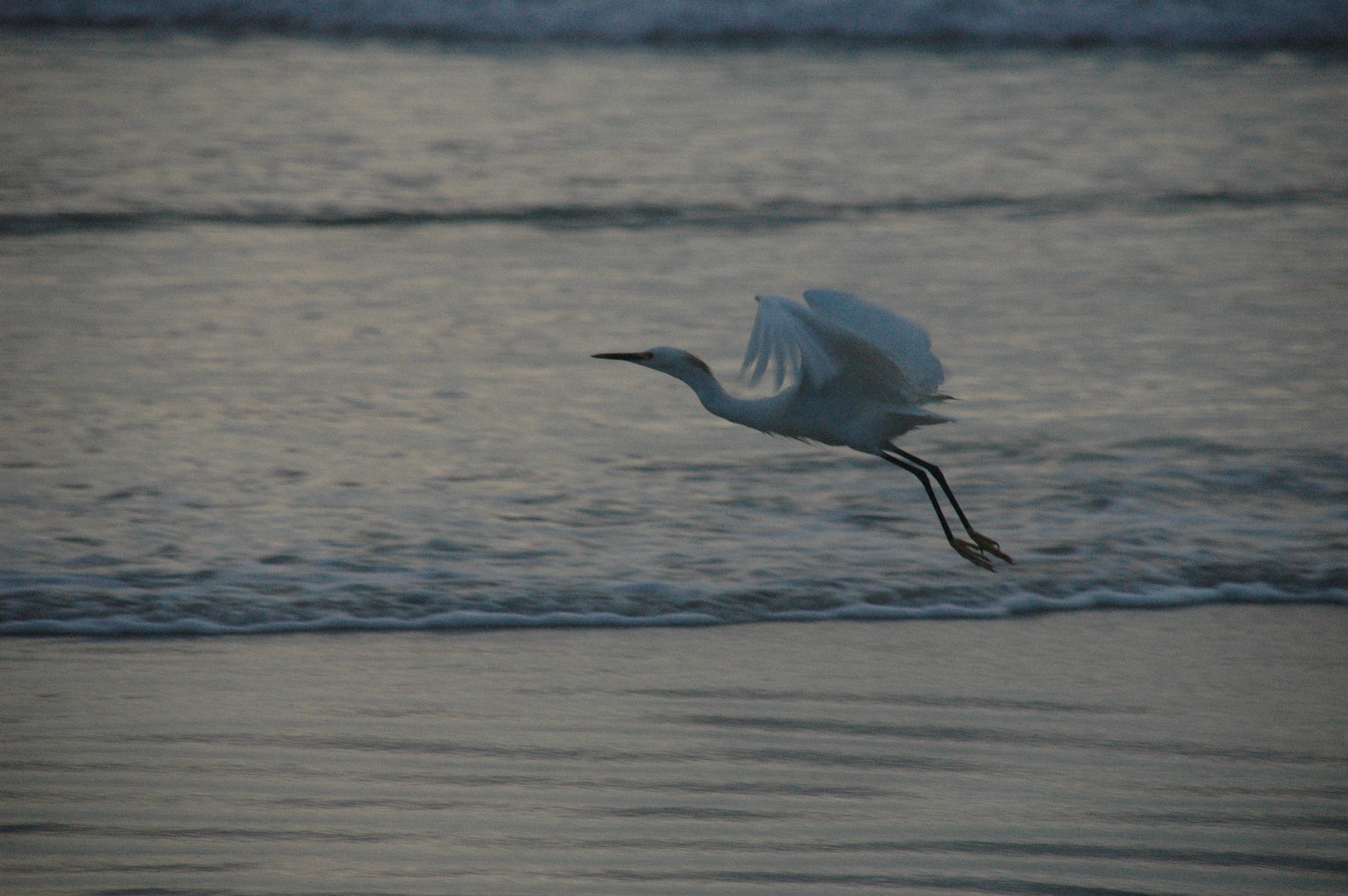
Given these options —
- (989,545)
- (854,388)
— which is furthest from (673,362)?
(989,545)

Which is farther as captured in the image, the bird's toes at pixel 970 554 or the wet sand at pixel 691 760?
the bird's toes at pixel 970 554

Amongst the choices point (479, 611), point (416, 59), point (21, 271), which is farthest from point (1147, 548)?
point (416, 59)

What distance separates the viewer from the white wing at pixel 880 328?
4379mm

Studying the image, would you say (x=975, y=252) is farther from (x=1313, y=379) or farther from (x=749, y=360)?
(x=749, y=360)

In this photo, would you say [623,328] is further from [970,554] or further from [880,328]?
[880,328]

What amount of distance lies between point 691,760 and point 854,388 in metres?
1.35

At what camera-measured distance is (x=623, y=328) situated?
7.90 metres

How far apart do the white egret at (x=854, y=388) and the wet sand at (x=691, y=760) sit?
→ 57 cm

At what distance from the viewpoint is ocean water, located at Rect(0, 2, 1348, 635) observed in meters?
5.16

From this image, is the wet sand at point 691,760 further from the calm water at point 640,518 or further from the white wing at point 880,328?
the white wing at point 880,328

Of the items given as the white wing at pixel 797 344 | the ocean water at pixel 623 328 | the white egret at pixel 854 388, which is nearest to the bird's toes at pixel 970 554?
the white egret at pixel 854 388

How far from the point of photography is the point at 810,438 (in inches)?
190

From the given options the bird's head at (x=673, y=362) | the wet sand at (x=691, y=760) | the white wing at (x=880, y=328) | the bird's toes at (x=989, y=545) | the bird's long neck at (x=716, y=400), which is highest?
the white wing at (x=880, y=328)

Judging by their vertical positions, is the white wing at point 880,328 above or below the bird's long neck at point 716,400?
above
